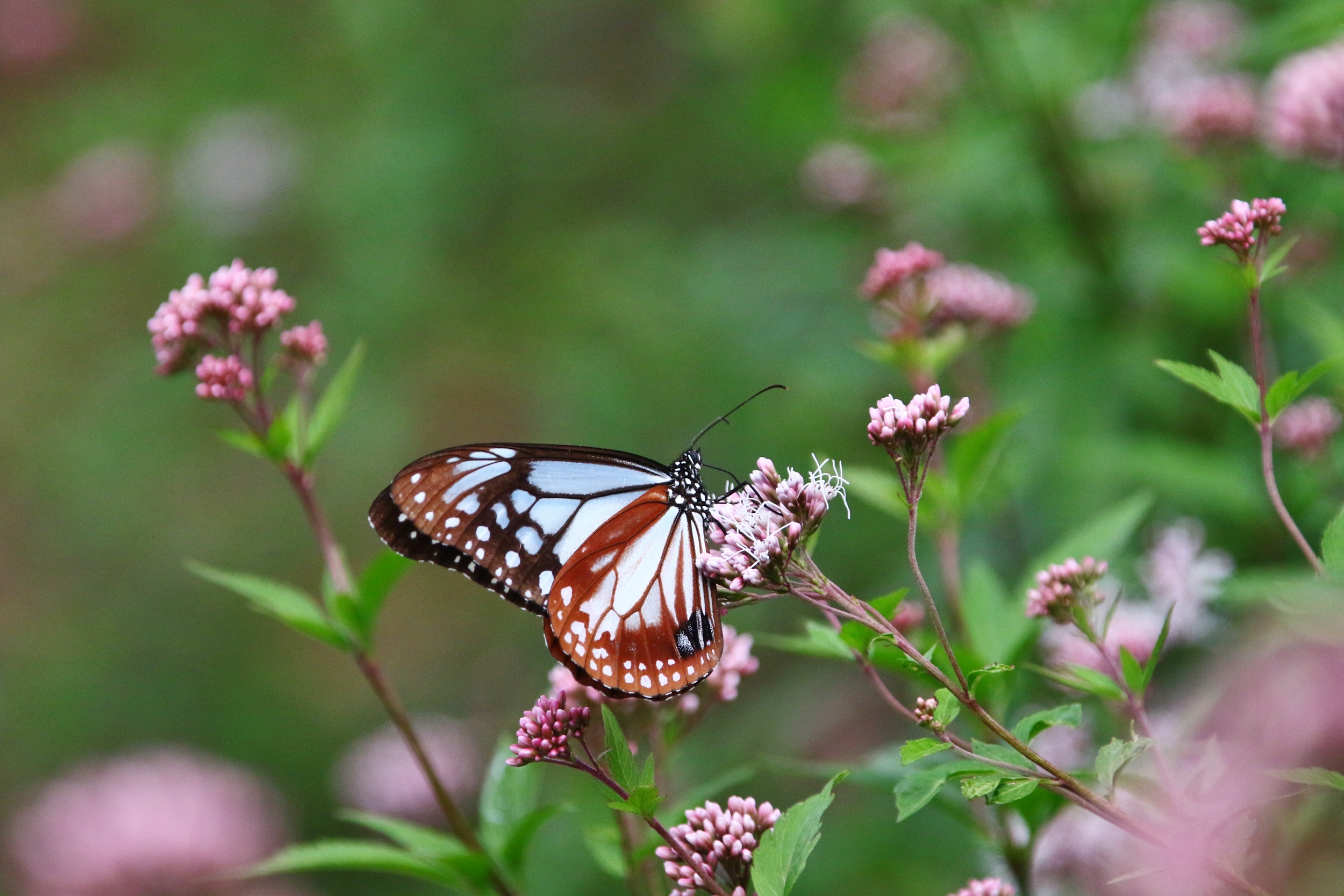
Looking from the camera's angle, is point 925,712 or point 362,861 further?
point 362,861

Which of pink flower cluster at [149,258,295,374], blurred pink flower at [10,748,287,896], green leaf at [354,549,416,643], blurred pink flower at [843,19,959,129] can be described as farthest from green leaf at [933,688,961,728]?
blurred pink flower at [843,19,959,129]

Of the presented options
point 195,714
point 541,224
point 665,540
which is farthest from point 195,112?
point 665,540

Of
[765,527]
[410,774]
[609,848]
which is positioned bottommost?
[609,848]

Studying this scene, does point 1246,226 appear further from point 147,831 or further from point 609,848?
point 147,831

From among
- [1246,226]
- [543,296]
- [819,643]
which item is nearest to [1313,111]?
[1246,226]

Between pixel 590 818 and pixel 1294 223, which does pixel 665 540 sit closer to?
pixel 590 818

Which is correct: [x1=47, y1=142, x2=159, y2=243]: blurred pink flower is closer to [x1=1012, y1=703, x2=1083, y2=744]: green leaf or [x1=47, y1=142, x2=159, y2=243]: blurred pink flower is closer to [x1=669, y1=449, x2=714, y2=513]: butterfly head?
[x1=669, y1=449, x2=714, y2=513]: butterfly head
